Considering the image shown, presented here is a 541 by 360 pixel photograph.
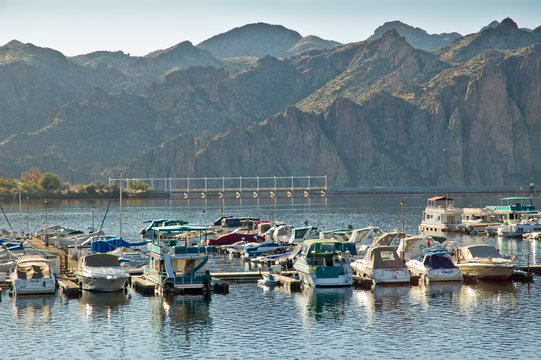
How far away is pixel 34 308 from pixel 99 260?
26.0ft

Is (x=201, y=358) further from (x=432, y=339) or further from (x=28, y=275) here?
(x=28, y=275)

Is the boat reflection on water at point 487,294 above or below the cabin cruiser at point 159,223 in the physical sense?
below

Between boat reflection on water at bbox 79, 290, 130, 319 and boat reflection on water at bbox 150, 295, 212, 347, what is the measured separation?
283cm

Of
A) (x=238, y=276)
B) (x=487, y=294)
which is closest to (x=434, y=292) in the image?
(x=487, y=294)

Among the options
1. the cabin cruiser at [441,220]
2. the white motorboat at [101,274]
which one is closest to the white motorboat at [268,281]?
the white motorboat at [101,274]

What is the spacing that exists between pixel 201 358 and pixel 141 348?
4.93 metres

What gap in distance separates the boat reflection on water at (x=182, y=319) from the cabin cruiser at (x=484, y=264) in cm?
2521

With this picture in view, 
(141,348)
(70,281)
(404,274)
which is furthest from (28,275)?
(404,274)

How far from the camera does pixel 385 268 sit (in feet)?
251

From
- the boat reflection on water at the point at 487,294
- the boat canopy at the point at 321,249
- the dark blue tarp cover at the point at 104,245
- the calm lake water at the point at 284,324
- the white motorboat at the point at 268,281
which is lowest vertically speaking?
the calm lake water at the point at 284,324

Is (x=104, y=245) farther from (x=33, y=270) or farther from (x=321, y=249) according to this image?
(x=321, y=249)

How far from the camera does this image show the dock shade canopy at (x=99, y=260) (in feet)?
242

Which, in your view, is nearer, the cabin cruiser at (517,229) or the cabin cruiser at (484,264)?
the cabin cruiser at (484,264)

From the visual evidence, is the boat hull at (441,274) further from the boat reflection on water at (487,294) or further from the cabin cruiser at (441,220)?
the cabin cruiser at (441,220)
